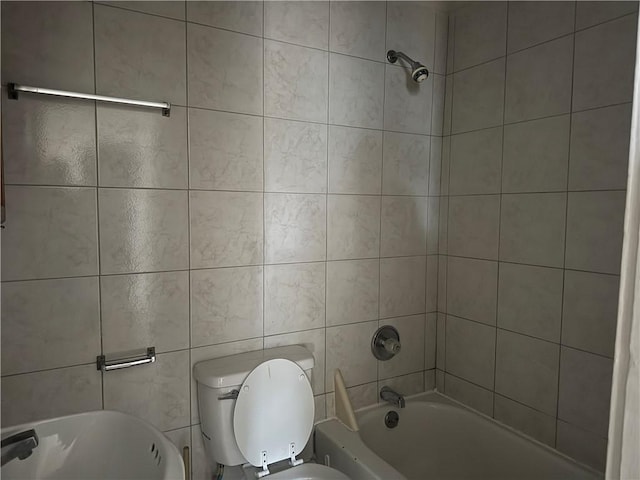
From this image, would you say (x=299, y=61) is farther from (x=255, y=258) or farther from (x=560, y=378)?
(x=560, y=378)

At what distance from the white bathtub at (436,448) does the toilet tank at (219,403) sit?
45cm

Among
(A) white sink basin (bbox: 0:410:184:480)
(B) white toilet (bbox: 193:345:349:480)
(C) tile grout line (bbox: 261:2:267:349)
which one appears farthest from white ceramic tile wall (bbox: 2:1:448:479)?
(A) white sink basin (bbox: 0:410:184:480)

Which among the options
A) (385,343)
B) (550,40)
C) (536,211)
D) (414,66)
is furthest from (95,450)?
(550,40)

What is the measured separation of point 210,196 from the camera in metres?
1.66

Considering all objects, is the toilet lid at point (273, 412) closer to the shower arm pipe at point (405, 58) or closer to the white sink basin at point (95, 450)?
the white sink basin at point (95, 450)

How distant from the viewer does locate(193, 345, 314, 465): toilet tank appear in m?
1.57

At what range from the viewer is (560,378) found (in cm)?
172

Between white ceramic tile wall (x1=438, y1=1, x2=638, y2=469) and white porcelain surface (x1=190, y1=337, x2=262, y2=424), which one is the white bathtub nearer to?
white ceramic tile wall (x1=438, y1=1, x2=638, y2=469)

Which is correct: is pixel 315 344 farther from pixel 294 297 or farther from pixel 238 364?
pixel 238 364

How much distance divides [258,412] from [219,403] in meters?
0.15

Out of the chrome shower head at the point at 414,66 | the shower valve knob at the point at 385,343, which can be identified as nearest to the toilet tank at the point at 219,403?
the shower valve knob at the point at 385,343

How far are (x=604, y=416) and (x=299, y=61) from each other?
1.84 metres

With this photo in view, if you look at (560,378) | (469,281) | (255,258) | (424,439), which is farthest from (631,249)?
(424,439)

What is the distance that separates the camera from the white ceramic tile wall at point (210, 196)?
1.40 metres
